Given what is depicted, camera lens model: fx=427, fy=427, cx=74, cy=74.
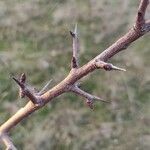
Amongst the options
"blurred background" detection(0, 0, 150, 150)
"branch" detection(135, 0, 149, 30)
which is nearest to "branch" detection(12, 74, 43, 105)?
"branch" detection(135, 0, 149, 30)

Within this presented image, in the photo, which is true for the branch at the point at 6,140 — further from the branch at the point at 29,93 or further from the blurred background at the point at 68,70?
the blurred background at the point at 68,70

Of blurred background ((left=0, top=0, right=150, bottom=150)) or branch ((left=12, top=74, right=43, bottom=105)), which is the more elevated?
branch ((left=12, top=74, right=43, bottom=105))

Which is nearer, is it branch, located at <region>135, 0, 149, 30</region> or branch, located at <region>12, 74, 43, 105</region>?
branch, located at <region>135, 0, 149, 30</region>

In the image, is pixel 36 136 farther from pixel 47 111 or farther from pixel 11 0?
pixel 11 0

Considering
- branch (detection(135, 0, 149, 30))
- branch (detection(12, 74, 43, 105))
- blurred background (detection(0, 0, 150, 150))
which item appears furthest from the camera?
blurred background (detection(0, 0, 150, 150))

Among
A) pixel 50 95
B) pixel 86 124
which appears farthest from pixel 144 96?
pixel 50 95

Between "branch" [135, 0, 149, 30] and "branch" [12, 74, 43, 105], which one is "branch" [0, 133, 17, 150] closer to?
"branch" [12, 74, 43, 105]

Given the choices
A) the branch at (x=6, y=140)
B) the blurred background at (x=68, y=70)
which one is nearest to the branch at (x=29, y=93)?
the branch at (x=6, y=140)

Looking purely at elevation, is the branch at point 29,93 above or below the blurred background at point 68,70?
above
